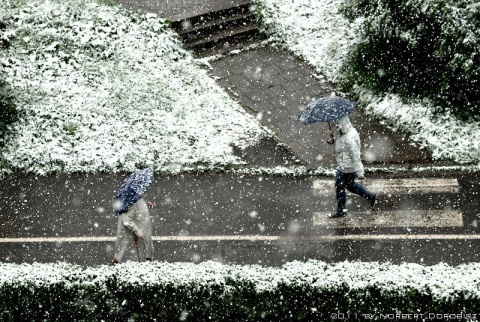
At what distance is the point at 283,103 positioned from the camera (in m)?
12.7

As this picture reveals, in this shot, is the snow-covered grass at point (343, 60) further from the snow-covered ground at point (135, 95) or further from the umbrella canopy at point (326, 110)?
the umbrella canopy at point (326, 110)

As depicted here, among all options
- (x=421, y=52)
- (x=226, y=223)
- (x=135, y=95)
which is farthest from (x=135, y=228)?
(x=421, y=52)

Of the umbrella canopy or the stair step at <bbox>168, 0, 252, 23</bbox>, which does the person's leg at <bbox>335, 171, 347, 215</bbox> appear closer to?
the umbrella canopy

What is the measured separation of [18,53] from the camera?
13.5 meters

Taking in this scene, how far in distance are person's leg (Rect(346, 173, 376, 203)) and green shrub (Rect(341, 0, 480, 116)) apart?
10.1 ft

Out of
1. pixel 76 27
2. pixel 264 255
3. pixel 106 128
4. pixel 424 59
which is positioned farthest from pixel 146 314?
pixel 76 27

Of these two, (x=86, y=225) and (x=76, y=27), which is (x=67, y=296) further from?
(x=76, y=27)

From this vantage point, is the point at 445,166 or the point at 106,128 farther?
the point at 106,128

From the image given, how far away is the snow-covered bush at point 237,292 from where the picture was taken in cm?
712

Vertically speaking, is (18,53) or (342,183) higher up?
(18,53)

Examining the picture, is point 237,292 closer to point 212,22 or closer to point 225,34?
point 225,34

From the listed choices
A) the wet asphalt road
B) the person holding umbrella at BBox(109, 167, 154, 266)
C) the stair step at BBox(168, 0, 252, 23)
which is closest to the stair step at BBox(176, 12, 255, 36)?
the stair step at BBox(168, 0, 252, 23)

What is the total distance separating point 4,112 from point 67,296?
5.76 metres

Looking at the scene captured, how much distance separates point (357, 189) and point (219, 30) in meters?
6.46
